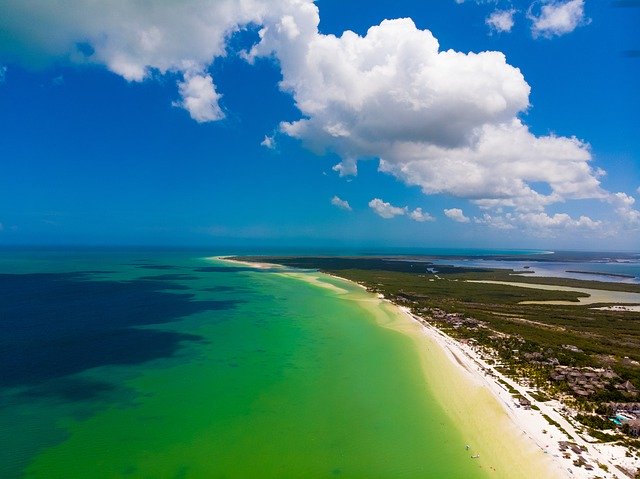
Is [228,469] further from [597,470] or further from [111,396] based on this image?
[597,470]

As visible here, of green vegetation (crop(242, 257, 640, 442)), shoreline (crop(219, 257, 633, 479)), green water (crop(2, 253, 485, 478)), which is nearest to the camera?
green water (crop(2, 253, 485, 478))

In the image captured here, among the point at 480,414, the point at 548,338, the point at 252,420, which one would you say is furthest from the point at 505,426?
the point at 548,338

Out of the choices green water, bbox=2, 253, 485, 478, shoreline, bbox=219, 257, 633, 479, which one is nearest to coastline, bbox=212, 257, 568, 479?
shoreline, bbox=219, 257, 633, 479

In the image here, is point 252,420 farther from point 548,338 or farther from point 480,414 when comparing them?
point 548,338

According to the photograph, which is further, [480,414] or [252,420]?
[480,414]

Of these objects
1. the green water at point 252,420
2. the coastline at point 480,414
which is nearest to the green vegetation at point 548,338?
the coastline at point 480,414

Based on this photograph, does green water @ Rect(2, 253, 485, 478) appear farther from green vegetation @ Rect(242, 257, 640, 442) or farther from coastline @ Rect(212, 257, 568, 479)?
green vegetation @ Rect(242, 257, 640, 442)
